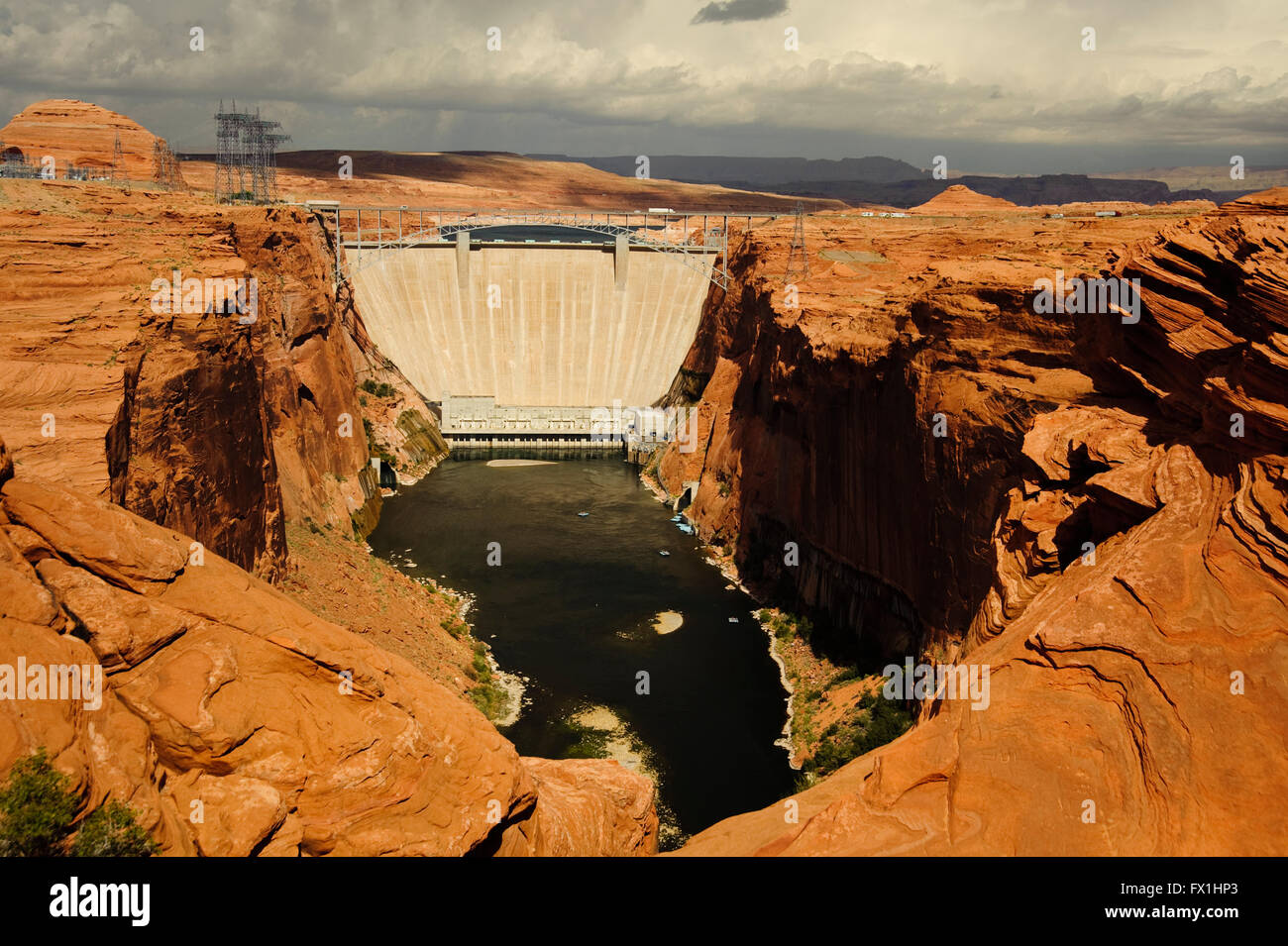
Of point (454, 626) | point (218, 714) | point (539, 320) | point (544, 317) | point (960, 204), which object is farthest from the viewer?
point (960, 204)

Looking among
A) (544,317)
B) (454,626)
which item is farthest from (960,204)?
(454,626)

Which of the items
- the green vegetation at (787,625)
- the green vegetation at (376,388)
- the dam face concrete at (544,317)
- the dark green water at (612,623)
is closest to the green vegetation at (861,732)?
the dark green water at (612,623)

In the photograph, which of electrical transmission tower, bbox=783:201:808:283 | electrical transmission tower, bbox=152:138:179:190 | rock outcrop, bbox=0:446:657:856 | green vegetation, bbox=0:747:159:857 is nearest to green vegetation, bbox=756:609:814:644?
electrical transmission tower, bbox=783:201:808:283

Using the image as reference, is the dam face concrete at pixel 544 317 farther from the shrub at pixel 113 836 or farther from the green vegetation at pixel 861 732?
the shrub at pixel 113 836

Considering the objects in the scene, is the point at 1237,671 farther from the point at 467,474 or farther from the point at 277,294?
the point at 467,474

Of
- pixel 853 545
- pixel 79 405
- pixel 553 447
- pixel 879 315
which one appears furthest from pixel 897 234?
pixel 79 405

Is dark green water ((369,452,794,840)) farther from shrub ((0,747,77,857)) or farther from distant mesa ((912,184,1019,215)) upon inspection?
distant mesa ((912,184,1019,215))

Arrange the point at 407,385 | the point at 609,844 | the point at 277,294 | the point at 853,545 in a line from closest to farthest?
1. the point at 609,844
2. the point at 853,545
3. the point at 277,294
4. the point at 407,385

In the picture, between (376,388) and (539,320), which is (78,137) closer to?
(376,388)
